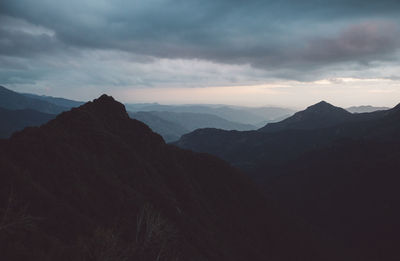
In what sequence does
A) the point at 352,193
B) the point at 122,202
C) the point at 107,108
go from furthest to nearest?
the point at 352,193, the point at 107,108, the point at 122,202

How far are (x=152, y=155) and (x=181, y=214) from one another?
102 feet

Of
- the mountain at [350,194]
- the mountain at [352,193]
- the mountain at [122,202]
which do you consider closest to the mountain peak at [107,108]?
the mountain at [122,202]

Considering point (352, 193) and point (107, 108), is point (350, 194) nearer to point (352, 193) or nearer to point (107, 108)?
point (352, 193)

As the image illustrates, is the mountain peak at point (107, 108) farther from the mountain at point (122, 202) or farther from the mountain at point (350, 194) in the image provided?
the mountain at point (350, 194)

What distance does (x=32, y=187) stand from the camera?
4659cm

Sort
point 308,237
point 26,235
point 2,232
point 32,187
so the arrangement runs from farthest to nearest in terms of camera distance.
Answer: point 308,237 < point 32,187 < point 26,235 < point 2,232

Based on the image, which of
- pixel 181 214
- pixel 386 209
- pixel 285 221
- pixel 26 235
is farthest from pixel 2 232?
pixel 386 209

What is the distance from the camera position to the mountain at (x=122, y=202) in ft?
107

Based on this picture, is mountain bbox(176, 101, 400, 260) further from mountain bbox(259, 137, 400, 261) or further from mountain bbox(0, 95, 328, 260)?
mountain bbox(0, 95, 328, 260)

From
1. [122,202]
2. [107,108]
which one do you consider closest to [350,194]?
[122,202]

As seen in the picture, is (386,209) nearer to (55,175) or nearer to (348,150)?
(348,150)

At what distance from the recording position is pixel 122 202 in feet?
202

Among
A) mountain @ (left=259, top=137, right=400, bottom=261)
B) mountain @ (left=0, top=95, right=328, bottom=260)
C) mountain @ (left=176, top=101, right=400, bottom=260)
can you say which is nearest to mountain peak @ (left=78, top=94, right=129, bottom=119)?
mountain @ (left=0, top=95, right=328, bottom=260)

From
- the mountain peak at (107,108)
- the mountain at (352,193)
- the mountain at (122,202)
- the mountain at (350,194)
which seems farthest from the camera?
the mountain at (352,193)
